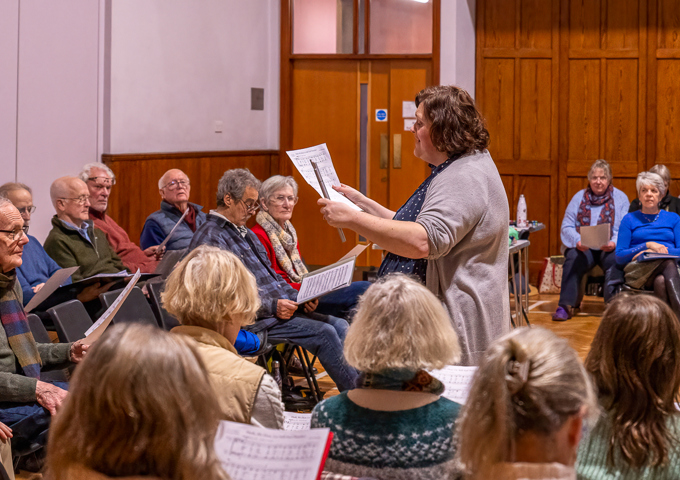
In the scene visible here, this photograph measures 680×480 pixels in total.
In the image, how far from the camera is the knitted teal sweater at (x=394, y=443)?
1.58m

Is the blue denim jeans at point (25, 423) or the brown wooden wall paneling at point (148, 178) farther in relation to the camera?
the brown wooden wall paneling at point (148, 178)

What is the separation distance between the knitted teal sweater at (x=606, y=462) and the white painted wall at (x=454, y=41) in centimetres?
667

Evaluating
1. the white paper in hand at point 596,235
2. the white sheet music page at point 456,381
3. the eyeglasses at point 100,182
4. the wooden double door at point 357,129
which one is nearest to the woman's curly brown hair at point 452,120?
the white sheet music page at point 456,381

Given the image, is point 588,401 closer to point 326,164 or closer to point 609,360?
point 609,360

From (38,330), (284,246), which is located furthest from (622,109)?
(38,330)

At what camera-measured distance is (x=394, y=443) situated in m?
1.58

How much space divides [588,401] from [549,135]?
754 centimetres

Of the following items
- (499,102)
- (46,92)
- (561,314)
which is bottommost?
(561,314)

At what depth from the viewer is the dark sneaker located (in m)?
6.77

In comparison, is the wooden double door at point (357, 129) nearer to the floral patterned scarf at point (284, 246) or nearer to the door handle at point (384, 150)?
the door handle at point (384, 150)

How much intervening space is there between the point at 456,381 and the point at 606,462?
1.53ft

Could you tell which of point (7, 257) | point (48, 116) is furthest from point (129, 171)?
point (7, 257)

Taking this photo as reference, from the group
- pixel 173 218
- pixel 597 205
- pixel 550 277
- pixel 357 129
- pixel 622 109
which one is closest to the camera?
pixel 173 218

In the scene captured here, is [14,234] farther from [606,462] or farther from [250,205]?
[606,462]
